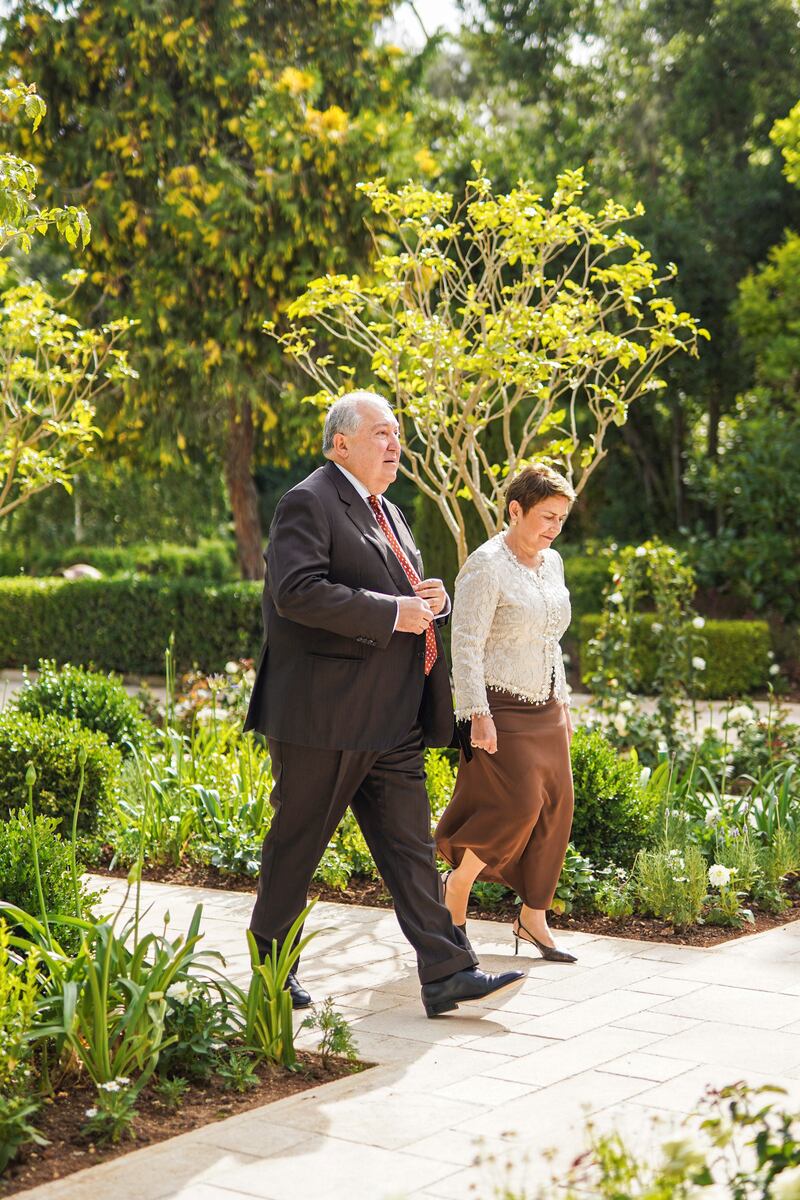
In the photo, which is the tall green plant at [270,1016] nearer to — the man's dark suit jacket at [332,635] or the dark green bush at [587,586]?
the man's dark suit jacket at [332,635]

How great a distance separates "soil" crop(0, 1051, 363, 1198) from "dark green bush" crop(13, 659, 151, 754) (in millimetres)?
3978

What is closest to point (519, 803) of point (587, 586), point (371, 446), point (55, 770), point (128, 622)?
point (371, 446)

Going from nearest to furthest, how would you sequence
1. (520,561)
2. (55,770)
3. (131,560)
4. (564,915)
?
(520,561)
(564,915)
(55,770)
(131,560)

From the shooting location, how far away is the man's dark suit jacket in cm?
416

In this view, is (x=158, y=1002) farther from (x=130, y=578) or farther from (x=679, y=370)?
(x=679, y=370)

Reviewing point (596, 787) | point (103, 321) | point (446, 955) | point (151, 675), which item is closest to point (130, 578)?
point (151, 675)

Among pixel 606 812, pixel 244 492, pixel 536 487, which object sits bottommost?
pixel 606 812

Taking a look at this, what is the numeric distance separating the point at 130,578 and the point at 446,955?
12916mm

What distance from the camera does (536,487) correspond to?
4871mm

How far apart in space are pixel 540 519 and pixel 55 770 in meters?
2.88

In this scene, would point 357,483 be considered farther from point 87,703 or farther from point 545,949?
point 87,703

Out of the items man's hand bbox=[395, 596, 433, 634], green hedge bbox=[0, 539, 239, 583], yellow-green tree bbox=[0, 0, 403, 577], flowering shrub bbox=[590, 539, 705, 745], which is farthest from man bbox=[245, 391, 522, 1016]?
green hedge bbox=[0, 539, 239, 583]

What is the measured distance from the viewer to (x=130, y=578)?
1677 centimetres

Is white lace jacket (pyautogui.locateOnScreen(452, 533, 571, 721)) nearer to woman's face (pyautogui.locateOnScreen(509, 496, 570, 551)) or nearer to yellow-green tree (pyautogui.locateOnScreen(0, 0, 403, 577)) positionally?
woman's face (pyautogui.locateOnScreen(509, 496, 570, 551))
